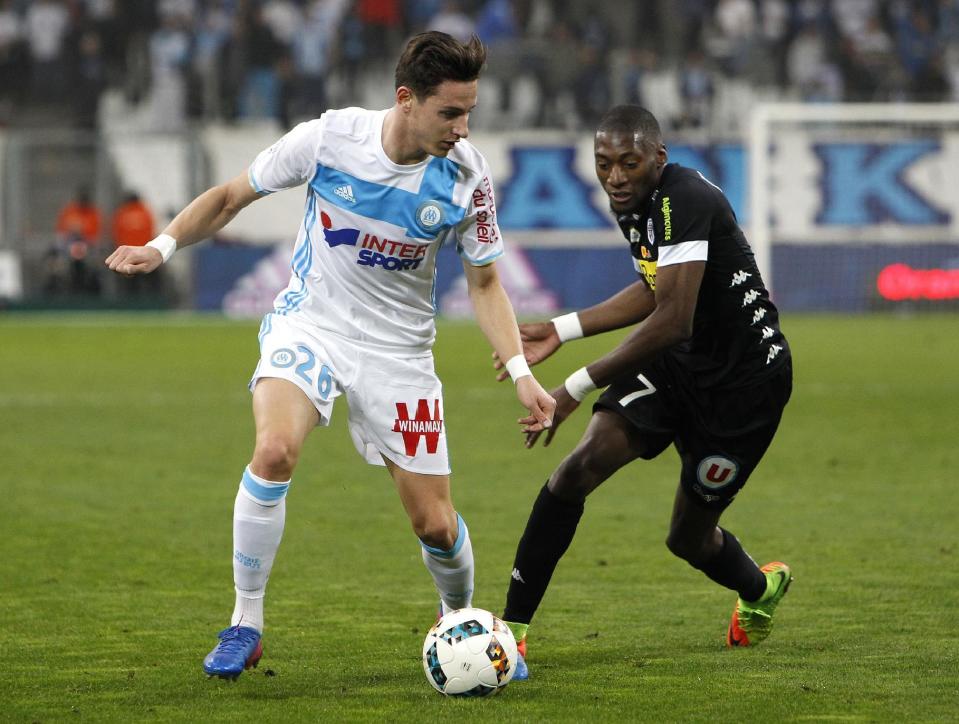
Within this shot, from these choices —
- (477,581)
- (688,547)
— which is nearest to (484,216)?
(688,547)

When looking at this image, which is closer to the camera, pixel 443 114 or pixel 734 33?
pixel 443 114

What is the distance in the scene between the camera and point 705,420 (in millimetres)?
6000

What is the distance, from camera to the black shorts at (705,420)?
19.6 feet

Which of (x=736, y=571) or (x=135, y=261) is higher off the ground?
(x=135, y=261)

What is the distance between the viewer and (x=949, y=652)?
5.89 metres

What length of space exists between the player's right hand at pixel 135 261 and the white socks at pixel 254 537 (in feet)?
2.50

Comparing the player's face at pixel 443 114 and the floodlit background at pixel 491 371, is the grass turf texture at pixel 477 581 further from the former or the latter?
the player's face at pixel 443 114

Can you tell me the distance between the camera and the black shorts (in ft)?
19.6

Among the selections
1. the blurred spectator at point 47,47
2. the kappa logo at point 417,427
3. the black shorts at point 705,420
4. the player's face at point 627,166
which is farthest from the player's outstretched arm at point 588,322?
the blurred spectator at point 47,47

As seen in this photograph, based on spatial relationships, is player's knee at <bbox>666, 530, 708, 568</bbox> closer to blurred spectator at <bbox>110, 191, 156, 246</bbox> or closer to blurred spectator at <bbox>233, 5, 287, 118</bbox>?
blurred spectator at <bbox>110, 191, 156, 246</bbox>

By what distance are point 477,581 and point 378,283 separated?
2.11m

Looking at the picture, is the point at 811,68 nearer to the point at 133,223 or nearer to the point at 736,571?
the point at 133,223

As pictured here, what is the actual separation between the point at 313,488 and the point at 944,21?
20.9m

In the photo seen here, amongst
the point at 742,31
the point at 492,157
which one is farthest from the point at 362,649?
the point at 742,31
